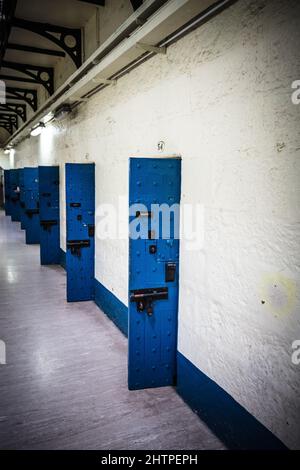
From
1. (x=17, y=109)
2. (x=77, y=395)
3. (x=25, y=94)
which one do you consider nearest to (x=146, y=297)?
(x=77, y=395)

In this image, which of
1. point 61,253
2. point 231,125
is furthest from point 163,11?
point 61,253

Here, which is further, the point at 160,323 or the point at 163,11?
the point at 160,323

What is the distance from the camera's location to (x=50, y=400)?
10.3 ft

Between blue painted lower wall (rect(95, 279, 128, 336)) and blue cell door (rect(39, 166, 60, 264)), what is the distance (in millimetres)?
3179

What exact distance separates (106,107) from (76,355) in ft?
11.2

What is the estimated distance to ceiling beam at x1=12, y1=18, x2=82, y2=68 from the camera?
16.5ft

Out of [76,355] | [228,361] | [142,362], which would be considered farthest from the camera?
[76,355]

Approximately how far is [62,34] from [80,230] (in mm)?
3212

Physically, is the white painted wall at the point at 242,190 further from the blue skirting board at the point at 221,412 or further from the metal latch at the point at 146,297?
the metal latch at the point at 146,297

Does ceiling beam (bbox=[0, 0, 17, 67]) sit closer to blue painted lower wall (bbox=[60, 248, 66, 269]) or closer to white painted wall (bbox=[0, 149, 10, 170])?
blue painted lower wall (bbox=[60, 248, 66, 269])

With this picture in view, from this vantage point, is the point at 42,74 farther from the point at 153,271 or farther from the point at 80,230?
the point at 153,271

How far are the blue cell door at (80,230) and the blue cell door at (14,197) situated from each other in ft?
35.2

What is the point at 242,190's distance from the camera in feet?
7.78
